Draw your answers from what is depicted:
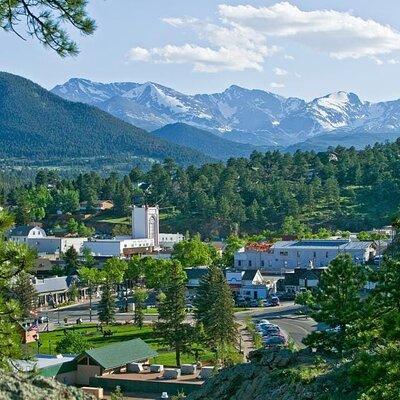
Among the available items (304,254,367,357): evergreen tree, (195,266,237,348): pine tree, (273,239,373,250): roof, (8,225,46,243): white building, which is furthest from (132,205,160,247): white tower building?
(304,254,367,357): evergreen tree

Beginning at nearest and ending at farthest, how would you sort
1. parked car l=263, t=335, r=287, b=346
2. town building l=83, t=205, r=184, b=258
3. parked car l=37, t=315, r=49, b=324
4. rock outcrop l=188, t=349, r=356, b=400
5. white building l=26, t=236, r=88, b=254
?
rock outcrop l=188, t=349, r=356, b=400 → parked car l=263, t=335, r=287, b=346 → parked car l=37, t=315, r=49, b=324 → town building l=83, t=205, r=184, b=258 → white building l=26, t=236, r=88, b=254

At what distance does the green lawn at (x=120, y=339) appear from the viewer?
113ft

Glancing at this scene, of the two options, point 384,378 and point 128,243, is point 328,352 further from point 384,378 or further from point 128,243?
point 128,243

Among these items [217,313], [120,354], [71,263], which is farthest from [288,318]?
[71,263]

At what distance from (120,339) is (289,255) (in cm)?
2591

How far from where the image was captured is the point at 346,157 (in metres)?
97.8

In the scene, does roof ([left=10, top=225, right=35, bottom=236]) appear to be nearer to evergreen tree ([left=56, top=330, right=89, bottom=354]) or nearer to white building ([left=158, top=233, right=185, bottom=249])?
white building ([left=158, top=233, right=185, bottom=249])

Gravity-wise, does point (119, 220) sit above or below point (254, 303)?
above

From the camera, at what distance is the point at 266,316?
44.6m

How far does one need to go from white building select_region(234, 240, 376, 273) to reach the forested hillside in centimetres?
1655

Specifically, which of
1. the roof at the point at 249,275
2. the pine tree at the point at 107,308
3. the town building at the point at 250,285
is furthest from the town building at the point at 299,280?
the pine tree at the point at 107,308

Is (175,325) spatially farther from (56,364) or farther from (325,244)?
(325,244)

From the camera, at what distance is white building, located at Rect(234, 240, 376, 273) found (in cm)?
6062

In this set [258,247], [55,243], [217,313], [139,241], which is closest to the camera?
[217,313]
